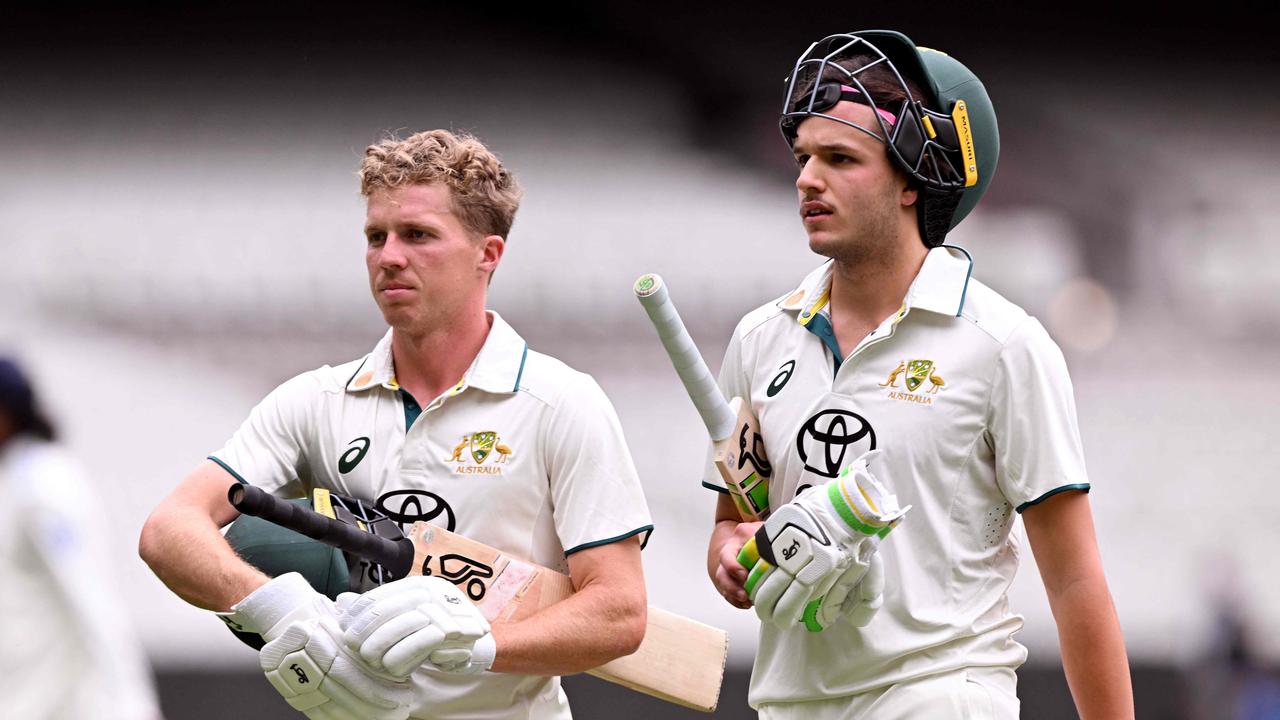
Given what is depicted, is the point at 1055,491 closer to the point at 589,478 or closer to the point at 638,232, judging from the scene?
the point at 589,478

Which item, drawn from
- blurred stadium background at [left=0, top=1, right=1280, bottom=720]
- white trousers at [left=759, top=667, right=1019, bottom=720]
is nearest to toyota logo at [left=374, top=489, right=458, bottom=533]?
white trousers at [left=759, top=667, right=1019, bottom=720]

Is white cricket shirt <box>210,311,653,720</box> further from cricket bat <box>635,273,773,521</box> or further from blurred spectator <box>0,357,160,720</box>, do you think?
blurred spectator <box>0,357,160,720</box>

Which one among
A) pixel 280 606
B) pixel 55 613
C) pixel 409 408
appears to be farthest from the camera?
pixel 55 613

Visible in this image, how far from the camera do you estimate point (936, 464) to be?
240cm

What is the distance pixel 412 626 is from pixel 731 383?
752 millimetres

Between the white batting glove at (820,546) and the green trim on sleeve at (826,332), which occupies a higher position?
the green trim on sleeve at (826,332)

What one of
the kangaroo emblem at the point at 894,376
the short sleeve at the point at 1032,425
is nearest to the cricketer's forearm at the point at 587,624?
the kangaroo emblem at the point at 894,376

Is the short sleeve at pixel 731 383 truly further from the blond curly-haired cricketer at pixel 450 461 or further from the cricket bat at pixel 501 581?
the cricket bat at pixel 501 581

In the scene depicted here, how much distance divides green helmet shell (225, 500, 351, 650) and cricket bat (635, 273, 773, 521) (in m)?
0.61

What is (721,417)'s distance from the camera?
97.1 inches

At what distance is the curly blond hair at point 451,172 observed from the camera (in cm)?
262

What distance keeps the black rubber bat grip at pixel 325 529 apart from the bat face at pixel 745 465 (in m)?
0.50

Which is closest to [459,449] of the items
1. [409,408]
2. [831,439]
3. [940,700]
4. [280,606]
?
[409,408]

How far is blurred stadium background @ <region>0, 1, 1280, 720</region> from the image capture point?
4762 mm
